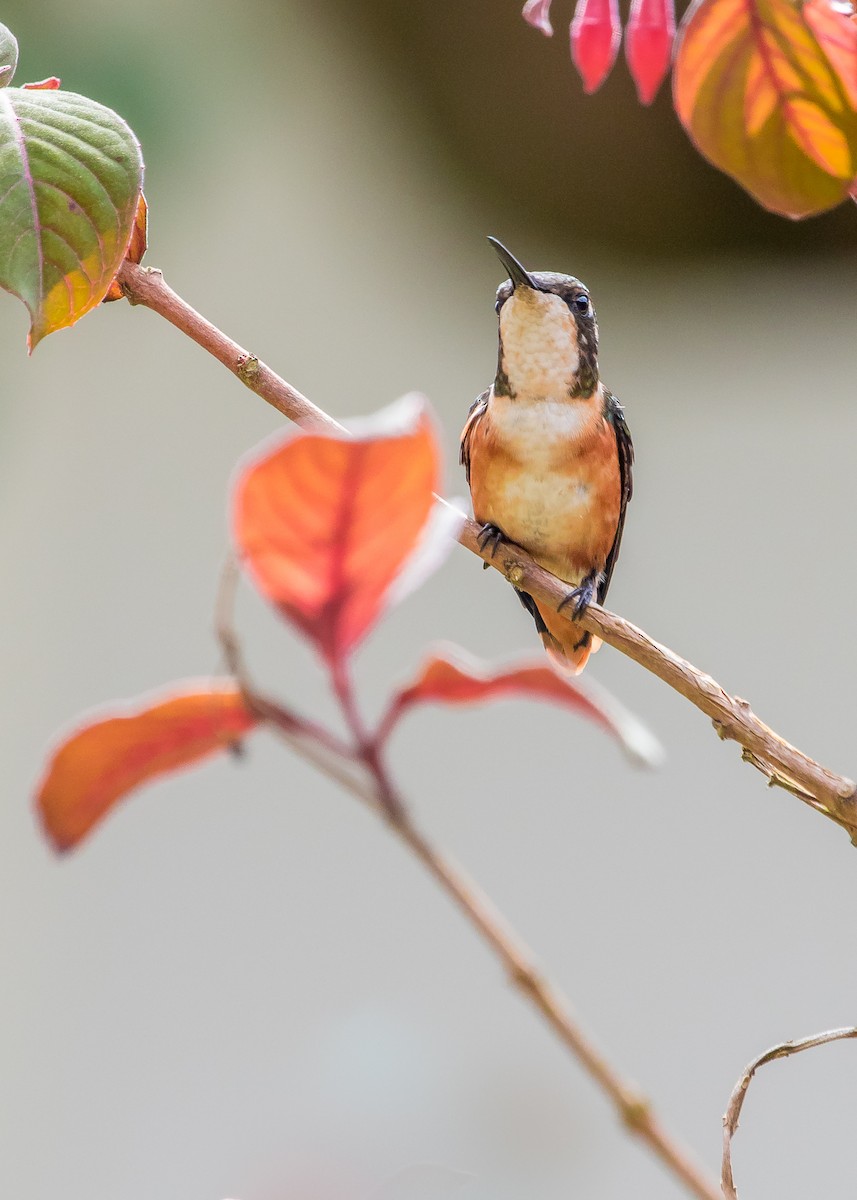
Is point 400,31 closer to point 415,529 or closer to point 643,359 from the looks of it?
point 643,359

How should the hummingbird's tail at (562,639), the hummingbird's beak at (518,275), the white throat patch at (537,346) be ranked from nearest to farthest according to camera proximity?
1. the hummingbird's beak at (518,275)
2. the white throat patch at (537,346)
3. the hummingbird's tail at (562,639)

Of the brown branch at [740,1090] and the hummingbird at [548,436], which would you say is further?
the hummingbird at [548,436]

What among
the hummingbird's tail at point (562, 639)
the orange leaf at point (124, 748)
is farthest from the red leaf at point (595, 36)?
A: the hummingbird's tail at point (562, 639)

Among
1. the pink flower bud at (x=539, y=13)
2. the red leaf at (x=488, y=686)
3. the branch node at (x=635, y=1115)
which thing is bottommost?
the branch node at (x=635, y=1115)

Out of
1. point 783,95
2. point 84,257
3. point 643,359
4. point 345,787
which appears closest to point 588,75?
point 783,95

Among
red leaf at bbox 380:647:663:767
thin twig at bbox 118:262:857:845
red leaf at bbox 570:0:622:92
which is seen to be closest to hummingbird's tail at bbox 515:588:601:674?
thin twig at bbox 118:262:857:845

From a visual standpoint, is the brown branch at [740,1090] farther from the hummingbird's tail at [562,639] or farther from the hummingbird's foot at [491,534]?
the hummingbird's tail at [562,639]

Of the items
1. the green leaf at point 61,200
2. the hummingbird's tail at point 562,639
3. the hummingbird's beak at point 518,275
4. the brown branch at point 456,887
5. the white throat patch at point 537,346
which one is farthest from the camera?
the hummingbird's tail at point 562,639
